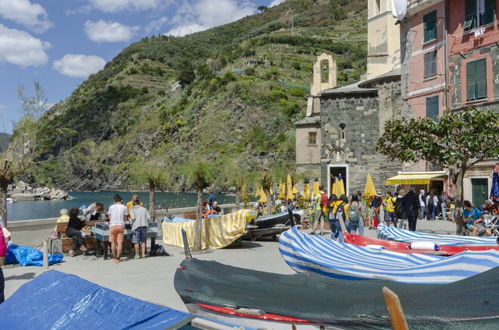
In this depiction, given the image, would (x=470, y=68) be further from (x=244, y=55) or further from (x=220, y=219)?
(x=244, y=55)

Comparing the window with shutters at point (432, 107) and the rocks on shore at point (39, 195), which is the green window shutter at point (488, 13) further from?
the rocks on shore at point (39, 195)

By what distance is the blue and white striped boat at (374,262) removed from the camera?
20.9ft

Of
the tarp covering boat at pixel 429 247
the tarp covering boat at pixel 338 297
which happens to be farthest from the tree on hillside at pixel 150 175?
the tarp covering boat at pixel 338 297

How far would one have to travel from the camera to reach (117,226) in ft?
39.2

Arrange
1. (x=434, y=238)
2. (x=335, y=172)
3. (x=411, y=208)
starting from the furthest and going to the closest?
1. (x=335, y=172)
2. (x=411, y=208)
3. (x=434, y=238)

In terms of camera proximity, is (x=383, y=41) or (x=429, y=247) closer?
(x=429, y=247)

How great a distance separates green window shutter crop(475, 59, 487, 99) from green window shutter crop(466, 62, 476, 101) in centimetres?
20

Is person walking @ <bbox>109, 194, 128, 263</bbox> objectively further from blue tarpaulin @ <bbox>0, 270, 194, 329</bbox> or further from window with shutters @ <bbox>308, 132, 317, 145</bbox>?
window with shutters @ <bbox>308, 132, 317, 145</bbox>

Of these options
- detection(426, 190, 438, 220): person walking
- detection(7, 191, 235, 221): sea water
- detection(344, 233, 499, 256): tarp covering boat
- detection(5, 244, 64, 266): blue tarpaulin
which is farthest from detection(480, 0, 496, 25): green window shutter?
detection(7, 191, 235, 221): sea water

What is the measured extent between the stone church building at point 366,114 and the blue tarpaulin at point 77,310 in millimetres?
30379

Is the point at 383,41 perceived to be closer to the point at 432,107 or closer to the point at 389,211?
the point at 432,107

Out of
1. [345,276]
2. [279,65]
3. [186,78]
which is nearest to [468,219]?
[345,276]

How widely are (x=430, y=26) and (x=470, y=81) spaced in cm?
431

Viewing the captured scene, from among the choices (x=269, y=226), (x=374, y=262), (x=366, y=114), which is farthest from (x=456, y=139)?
(x=366, y=114)
